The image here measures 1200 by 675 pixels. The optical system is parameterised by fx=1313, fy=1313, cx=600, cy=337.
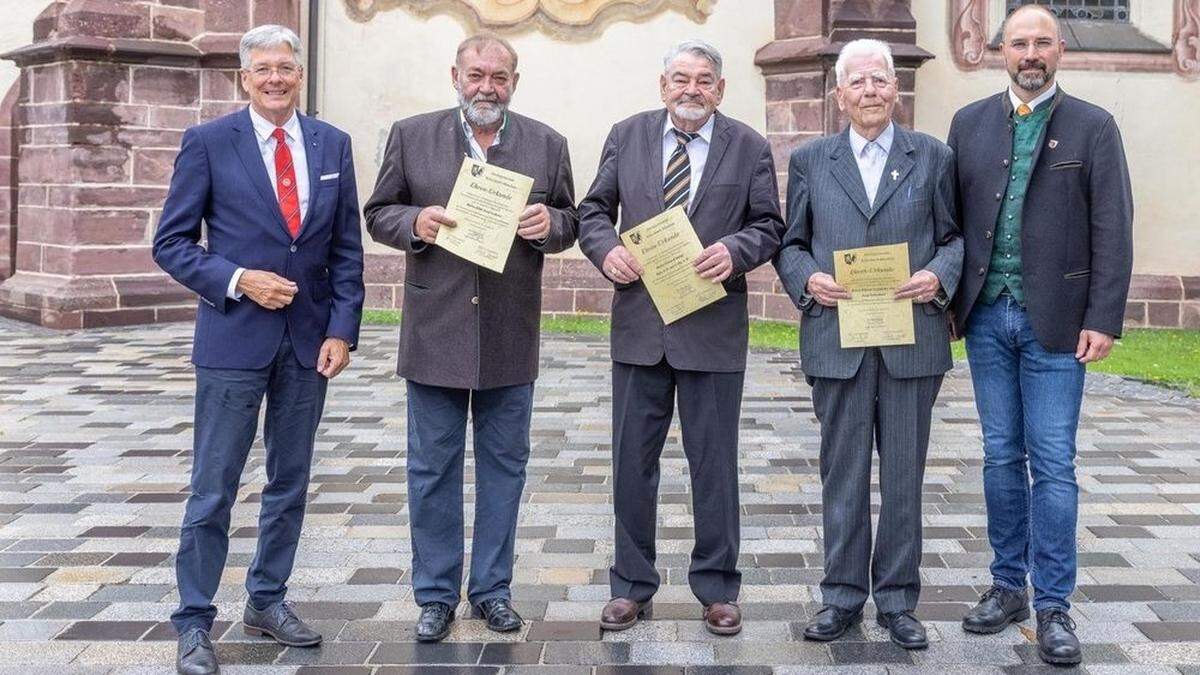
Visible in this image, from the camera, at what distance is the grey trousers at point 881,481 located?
4.40 m

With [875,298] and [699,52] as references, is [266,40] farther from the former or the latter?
[875,298]

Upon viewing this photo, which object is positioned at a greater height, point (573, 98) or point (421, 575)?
point (573, 98)

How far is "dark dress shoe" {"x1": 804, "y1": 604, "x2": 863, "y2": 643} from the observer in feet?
14.2

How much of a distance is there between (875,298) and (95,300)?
Answer: 1060cm

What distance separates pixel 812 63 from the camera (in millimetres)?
13305

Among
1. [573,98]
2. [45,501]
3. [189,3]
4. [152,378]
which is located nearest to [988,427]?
[45,501]

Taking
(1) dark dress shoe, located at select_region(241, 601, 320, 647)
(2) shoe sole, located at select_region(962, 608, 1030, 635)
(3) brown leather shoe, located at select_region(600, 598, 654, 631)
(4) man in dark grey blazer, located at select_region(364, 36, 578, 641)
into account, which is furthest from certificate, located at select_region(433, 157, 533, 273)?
(2) shoe sole, located at select_region(962, 608, 1030, 635)

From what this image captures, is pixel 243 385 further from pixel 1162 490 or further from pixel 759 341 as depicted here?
pixel 759 341

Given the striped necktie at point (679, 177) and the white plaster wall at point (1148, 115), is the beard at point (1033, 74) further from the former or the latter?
the white plaster wall at point (1148, 115)

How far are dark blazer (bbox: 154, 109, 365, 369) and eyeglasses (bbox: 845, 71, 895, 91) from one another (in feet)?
5.72

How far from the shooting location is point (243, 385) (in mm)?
4188

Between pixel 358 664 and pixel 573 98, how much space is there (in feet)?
36.2

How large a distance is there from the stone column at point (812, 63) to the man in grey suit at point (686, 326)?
8.46 metres

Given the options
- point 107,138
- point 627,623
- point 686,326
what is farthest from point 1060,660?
point 107,138
